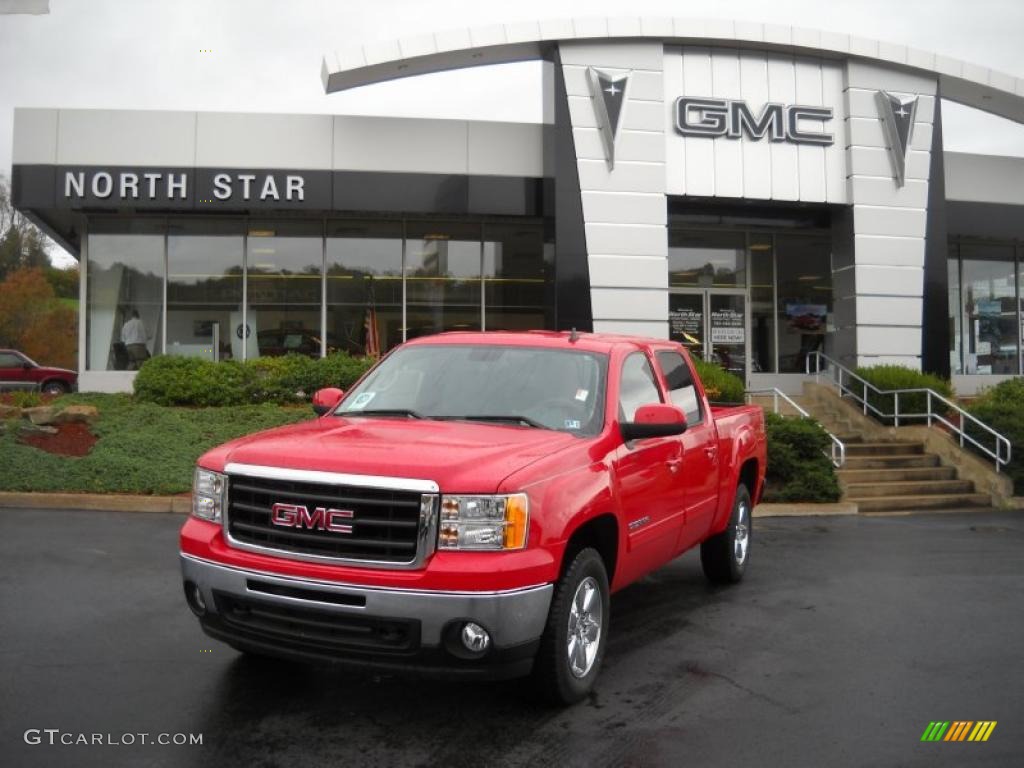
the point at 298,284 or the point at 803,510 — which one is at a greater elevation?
the point at 298,284

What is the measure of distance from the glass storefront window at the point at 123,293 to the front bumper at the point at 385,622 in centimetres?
1552

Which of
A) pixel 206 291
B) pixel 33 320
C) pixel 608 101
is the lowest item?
pixel 206 291

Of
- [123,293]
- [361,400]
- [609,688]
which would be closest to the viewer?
[609,688]

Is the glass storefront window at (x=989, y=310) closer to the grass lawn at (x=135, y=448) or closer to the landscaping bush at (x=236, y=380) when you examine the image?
the landscaping bush at (x=236, y=380)

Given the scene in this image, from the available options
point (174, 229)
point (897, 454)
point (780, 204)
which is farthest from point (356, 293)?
point (897, 454)

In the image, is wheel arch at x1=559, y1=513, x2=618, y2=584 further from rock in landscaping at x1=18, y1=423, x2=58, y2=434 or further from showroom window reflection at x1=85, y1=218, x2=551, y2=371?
showroom window reflection at x1=85, y1=218, x2=551, y2=371

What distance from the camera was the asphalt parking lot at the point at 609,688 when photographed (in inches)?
158

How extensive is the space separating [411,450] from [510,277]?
15.6 m

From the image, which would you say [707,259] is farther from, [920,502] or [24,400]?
[24,400]

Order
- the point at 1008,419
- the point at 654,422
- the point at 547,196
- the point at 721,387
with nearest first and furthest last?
the point at 654,422, the point at 1008,419, the point at 721,387, the point at 547,196

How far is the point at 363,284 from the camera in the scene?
1920 centimetres

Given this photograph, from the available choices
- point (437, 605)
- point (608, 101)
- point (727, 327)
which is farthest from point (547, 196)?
point (437, 605)

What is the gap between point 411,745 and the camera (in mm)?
4023

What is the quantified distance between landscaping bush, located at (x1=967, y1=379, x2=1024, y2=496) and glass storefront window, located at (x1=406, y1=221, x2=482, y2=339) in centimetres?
980
